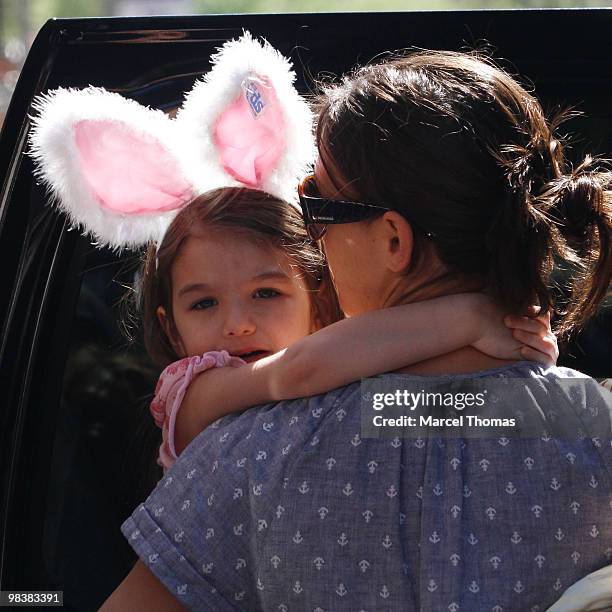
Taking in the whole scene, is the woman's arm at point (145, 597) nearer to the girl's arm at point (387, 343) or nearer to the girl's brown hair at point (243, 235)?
the girl's arm at point (387, 343)

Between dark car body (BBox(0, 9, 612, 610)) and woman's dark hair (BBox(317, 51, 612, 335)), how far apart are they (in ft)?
1.16

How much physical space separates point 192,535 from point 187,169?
29.9 inches

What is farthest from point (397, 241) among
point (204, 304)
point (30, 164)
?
point (30, 164)

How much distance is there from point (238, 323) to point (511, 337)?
1.88 feet

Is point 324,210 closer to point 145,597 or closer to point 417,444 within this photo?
point 417,444

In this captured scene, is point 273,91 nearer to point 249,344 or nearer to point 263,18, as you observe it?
point 263,18

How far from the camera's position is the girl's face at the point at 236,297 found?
6.47 feet

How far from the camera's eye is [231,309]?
1971 millimetres

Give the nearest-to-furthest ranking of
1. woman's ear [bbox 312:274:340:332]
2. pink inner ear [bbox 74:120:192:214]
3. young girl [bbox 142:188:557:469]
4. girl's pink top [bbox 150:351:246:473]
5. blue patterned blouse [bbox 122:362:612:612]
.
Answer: blue patterned blouse [bbox 122:362:612:612]
young girl [bbox 142:188:557:469]
girl's pink top [bbox 150:351:246:473]
pink inner ear [bbox 74:120:192:214]
woman's ear [bbox 312:274:340:332]

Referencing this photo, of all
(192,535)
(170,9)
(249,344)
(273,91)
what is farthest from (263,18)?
(170,9)

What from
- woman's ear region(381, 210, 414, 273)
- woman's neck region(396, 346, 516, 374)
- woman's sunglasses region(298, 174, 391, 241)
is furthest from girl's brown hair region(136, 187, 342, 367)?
woman's neck region(396, 346, 516, 374)

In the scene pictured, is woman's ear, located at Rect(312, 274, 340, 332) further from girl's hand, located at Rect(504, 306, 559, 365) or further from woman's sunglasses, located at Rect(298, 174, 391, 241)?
girl's hand, located at Rect(504, 306, 559, 365)

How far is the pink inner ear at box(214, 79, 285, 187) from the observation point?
6.08ft

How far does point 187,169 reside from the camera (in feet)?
6.57
